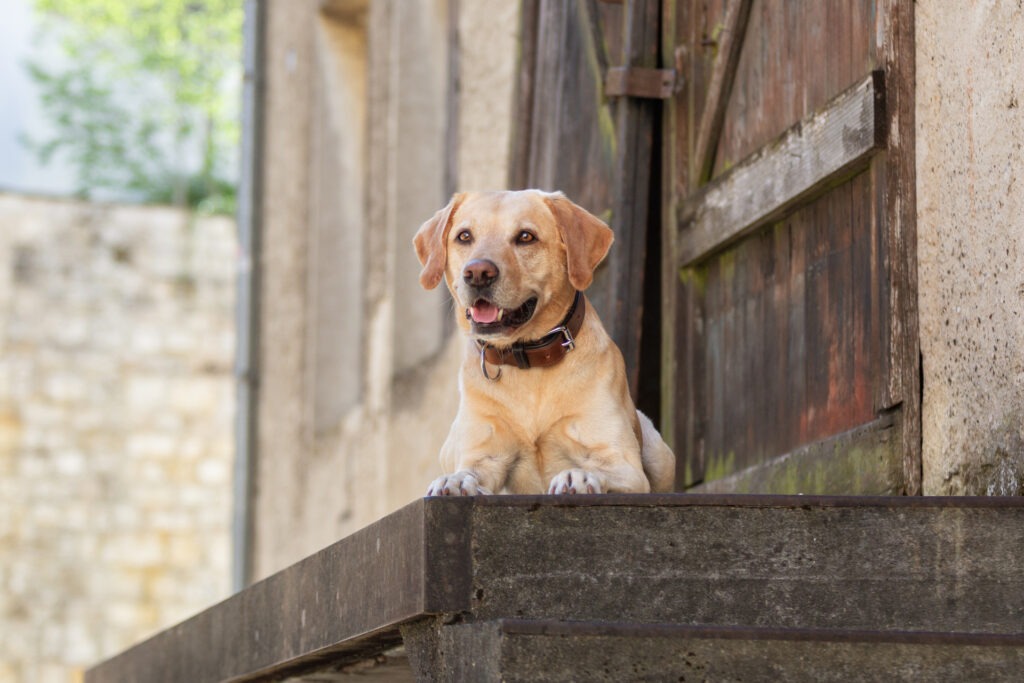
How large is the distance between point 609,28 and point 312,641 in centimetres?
344

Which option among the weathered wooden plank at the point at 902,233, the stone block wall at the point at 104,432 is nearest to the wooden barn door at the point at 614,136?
the weathered wooden plank at the point at 902,233

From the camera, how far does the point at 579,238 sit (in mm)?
4434

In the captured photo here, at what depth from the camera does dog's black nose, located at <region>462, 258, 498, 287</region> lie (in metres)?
4.21

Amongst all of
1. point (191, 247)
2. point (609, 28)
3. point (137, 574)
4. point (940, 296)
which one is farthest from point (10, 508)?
point (940, 296)

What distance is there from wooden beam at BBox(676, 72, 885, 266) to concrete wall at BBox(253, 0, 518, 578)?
2.08 m

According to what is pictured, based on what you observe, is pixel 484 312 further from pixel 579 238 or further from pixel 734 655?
pixel 734 655

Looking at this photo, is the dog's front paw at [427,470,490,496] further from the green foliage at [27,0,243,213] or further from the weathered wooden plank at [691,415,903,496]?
the green foliage at [27,0,243,213]

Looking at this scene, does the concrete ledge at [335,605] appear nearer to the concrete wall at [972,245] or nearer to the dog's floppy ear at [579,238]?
the dog's floppy ear at [579,238]

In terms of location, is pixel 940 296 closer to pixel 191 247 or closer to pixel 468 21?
pixel 468 21

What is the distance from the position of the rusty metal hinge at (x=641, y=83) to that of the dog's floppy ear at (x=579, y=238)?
2.15 m

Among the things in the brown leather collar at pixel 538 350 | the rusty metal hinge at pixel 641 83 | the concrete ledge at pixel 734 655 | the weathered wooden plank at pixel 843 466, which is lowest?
the concrete ledge at pixel 734 655

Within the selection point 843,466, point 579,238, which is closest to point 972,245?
point 843,466

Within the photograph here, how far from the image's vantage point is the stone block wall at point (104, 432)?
54.9 ft

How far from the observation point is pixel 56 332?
1706 cm
